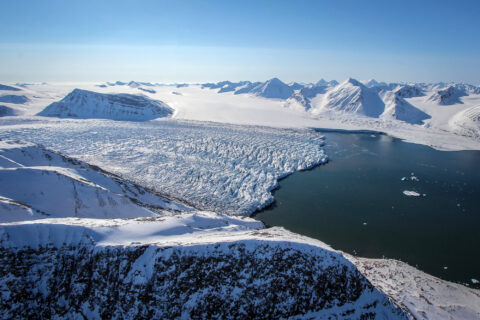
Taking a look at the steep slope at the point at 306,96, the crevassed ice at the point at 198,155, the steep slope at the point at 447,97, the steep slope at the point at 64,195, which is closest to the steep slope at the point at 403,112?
the steep slope at the point at 447,97

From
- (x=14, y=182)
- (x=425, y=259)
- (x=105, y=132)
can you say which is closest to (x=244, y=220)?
(x=425, y=259)

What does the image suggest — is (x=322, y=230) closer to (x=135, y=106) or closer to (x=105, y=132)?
(x=105, y=132)

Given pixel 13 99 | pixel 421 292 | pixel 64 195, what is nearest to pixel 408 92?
pixel 421 292

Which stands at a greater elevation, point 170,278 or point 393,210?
point 393,210

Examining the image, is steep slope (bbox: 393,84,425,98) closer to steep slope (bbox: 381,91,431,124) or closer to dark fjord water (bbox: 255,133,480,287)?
steep slope (bbox: 381,91,431,124)

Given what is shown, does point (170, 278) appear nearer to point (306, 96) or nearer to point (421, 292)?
point (421, 292)
